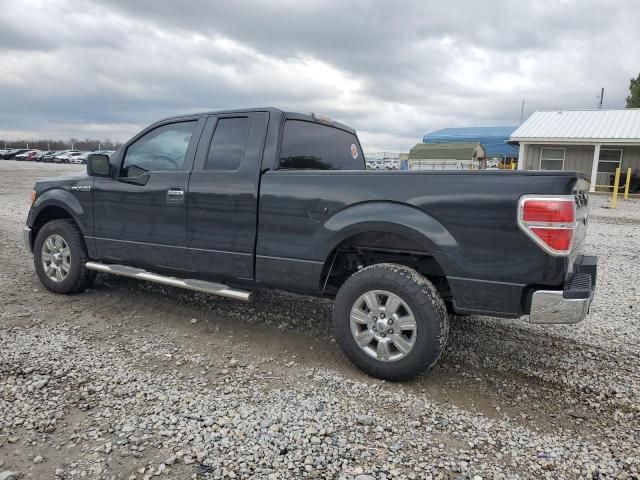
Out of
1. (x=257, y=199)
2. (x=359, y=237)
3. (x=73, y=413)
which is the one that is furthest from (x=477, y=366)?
(x=73, y=413)

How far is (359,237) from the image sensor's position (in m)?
3.63

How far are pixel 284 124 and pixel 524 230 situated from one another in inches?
86.3

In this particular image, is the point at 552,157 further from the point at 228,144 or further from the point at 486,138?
the point at 228,144

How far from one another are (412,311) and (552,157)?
23653 mm

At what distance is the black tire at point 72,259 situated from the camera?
5.07 m

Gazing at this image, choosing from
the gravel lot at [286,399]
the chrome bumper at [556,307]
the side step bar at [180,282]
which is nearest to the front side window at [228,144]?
the side step bar at [180,282]

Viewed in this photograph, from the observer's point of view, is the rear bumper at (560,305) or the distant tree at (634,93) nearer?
the rear bumper at (560,305)

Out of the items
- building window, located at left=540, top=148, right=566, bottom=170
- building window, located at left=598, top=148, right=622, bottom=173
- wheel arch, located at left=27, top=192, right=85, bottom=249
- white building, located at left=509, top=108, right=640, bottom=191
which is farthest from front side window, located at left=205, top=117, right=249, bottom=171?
building window, located at left=598, top=148, right=622, bottom=173

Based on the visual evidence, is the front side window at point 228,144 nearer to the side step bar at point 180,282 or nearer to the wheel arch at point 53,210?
the side step bar at point 180,282

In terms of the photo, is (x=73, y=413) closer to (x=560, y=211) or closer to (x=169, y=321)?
(x=169, y=321)

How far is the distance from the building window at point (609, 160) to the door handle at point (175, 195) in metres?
23.9

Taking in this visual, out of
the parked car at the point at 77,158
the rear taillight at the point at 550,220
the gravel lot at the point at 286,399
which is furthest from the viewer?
the parked car at the point at 77,158

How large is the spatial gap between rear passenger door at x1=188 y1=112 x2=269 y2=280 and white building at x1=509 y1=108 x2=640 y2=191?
21.6 meters

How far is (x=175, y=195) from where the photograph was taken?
14.2 ft
